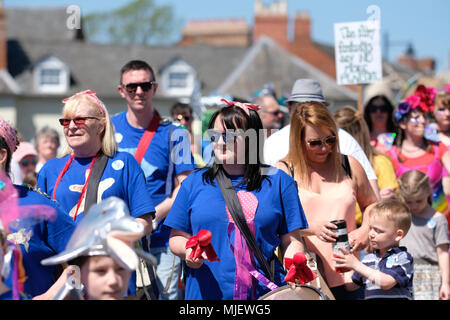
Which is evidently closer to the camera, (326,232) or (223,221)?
(223,221)

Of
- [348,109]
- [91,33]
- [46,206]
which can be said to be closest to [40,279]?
[46,206]

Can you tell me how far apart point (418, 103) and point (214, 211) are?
4.11m

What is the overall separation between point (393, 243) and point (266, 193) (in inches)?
49.5

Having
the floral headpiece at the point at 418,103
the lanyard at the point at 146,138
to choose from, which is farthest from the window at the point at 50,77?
the lanyard at the point at 146,138

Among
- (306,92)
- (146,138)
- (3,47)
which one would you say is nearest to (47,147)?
(146,138)

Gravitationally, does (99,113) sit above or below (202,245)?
above

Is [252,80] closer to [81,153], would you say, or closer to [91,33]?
[91,33]

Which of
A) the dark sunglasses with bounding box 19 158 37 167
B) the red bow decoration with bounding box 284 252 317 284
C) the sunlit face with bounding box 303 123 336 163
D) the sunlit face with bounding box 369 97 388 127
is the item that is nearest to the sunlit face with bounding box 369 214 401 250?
the sunlit face with bounding box 303 123 336 163

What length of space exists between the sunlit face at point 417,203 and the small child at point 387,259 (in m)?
1.46

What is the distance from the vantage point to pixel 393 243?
5.07m

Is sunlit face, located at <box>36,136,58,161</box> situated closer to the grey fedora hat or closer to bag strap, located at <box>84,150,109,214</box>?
the grey fedora hat

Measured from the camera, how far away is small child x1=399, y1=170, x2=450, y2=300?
6535 millimetres

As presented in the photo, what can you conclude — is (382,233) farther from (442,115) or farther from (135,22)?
(135,22)

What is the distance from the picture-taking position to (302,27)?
50.2 meters
